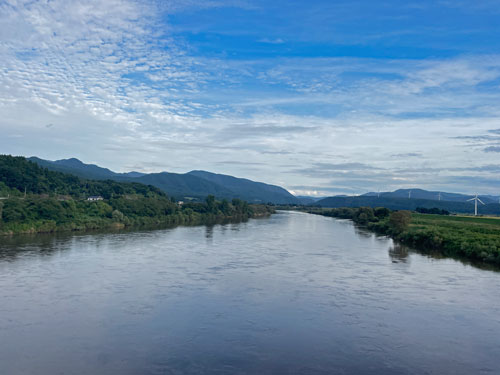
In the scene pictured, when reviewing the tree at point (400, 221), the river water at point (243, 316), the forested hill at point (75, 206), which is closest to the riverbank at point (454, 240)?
the tree at point (400, 221)

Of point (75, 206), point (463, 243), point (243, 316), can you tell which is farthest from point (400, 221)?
point (75, 206)

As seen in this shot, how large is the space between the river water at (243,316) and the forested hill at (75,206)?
57.7ft

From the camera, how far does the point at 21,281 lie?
71.8 ft

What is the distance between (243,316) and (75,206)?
150ft

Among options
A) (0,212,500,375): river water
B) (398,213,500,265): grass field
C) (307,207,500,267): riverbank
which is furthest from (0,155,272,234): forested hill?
(398,213,500,265): grass field

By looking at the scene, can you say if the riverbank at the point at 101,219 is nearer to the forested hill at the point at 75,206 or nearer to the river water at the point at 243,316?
the forested hill at the point at 75,206

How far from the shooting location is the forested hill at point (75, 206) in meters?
46.7

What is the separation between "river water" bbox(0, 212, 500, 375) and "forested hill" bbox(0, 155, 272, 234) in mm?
17584

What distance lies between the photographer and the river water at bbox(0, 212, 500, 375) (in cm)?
1232

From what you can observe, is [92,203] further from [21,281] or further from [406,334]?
[406,334]

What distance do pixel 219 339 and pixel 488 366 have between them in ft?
28.0

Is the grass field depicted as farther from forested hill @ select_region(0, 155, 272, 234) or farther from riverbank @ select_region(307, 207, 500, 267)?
forested hill @ select_region(0, 155, 272, 234)

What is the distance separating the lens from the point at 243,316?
16.7 m

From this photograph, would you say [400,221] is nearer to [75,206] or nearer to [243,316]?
[243,316]
